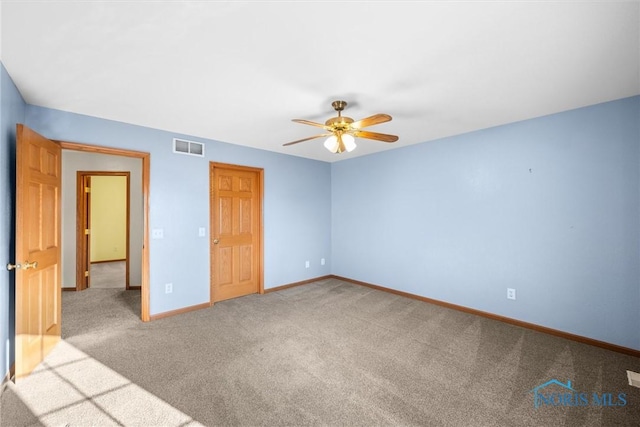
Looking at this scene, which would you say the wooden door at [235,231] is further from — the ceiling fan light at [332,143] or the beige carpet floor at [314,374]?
the ceiling fan light at [332,143]

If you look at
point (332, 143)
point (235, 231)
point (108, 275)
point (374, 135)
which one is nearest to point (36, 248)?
point (235, 231)

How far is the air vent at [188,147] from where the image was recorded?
3557 millimetres

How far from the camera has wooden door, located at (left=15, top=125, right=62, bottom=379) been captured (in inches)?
81.4

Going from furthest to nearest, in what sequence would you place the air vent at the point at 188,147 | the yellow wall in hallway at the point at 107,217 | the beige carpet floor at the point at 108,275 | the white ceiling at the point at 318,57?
the yellow wall in hallway at the point at 107,217
the beige carpet floor at the point at 108,275
the air vent at the point at 188,147
the white ceiling at the point at 318,57

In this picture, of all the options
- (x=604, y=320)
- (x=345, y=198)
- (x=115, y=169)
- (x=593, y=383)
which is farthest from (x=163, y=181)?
(x=604, y=320)

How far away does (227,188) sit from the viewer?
4176mm

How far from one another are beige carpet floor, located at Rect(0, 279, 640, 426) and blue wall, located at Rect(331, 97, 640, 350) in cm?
40

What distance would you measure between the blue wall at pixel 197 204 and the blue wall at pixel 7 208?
57cm

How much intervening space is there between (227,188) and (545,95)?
4.00 meters

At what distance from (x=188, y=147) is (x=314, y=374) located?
3.19m

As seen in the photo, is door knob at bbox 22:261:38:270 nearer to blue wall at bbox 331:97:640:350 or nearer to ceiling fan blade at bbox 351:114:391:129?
ceiling fan blade at bbox 351:114:391:129

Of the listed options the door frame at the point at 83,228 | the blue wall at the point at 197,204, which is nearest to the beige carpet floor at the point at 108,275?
the door frame at the point at 83,228

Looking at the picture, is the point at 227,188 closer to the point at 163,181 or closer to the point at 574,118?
the point at 163,181

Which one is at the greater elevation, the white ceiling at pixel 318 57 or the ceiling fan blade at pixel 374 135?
the white ceiling at pixel 318 57
